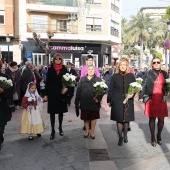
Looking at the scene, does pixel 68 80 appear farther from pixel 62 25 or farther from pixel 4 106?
pixel 62 25

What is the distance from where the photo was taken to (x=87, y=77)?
259 inches

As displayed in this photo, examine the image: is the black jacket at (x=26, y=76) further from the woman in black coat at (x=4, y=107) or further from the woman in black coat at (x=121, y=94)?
the woman in black coat at (x=121, y=94)

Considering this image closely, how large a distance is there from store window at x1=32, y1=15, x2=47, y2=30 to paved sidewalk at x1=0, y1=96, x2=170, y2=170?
82.5 ft

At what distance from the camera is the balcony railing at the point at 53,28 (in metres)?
31.3

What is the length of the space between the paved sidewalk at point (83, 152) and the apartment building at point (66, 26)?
24529mm

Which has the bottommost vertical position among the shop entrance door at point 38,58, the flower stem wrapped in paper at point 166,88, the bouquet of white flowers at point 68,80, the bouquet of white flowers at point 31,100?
the bouquet of white flowers at point 31,100

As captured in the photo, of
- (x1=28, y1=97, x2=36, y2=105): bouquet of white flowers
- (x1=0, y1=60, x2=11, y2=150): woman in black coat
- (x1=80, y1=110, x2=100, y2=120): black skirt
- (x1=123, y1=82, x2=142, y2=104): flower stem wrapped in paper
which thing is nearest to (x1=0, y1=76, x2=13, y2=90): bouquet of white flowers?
(x1=0, y1=60, x2=11, y2=150): woman in black coat

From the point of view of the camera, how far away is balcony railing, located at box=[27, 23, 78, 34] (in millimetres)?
31297

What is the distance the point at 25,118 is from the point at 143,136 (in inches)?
111

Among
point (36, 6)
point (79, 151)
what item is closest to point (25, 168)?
point (79, 151)

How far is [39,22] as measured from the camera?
104ft

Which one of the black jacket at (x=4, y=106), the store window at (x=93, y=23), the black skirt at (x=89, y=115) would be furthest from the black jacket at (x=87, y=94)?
the store window at (x=93, y=23)

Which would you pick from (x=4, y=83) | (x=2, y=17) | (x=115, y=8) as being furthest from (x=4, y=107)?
(x=115, y=8)

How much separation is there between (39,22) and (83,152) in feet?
90.8
